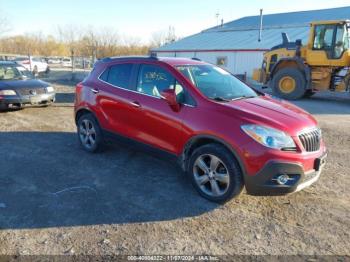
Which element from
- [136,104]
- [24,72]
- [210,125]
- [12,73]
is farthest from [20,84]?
[210,125]

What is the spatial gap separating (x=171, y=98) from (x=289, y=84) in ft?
37.5

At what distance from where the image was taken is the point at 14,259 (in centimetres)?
284

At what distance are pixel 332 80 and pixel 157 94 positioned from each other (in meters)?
10.9

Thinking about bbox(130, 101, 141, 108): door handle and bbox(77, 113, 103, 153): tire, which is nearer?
bbox(130, 101, 141, 108): door handle

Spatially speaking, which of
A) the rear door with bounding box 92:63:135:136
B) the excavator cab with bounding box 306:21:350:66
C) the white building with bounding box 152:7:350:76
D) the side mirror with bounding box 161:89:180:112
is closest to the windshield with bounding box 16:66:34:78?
the rear door with bounding box 92:63:135:136

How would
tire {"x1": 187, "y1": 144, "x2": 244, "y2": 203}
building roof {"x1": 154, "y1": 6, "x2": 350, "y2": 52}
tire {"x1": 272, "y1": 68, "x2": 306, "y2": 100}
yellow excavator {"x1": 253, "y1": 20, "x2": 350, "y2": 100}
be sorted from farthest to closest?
building roof {"x1": 154, "y1": 6, "x2": 350, "y2": 52} → tire {"x1": 272, "y1": 68, "x2": 306, "y2": 100} → yellow excavator {"x1": 253, "y1": 20, "x2": 350, "y2": 100} → tire {"x1": 187, "y1": 144, "x2": 244, "y2": 203}

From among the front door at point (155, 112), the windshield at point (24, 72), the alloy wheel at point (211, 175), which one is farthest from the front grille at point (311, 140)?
the windshield at point (24, 72)

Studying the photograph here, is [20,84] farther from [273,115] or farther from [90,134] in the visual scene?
[273,115]

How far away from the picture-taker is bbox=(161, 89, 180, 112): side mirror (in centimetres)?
406

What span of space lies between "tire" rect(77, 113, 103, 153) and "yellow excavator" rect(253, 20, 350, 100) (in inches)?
415

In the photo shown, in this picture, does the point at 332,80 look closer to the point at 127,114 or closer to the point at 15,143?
the point at 127,114

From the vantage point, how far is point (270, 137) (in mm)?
3477

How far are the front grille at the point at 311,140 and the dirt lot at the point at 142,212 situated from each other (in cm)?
74

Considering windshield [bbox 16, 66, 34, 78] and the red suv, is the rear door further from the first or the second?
windshield [bbox 16, 66, 34, 78]
